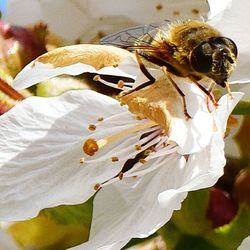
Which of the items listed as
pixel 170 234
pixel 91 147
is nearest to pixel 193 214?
pixel 170 234

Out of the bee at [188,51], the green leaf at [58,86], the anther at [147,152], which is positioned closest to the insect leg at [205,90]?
the bee at [188,51]

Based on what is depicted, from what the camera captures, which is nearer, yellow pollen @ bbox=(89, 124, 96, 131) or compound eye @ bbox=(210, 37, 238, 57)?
compound eye @ bbox=(210, 37, 238, 57)

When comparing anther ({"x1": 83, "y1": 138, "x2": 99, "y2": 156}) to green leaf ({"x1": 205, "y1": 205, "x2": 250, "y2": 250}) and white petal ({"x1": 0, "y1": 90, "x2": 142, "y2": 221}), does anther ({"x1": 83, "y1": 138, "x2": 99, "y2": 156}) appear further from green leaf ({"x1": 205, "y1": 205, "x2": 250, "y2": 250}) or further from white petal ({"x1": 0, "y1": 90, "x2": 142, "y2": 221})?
green leaf ({"x1": 205, "y1": 205, "x2": 250, "y2": 250})

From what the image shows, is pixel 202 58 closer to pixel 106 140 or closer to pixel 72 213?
pixel 106 140

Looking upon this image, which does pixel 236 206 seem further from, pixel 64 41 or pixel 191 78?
pixel 64 41

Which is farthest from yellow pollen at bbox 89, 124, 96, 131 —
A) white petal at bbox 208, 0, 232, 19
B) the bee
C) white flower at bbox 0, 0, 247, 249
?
white petal at bbox 208, 0, 232, 19

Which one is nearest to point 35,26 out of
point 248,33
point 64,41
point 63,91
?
point 64,41
